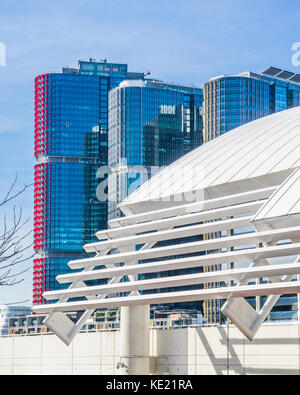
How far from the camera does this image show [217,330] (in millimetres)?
24953

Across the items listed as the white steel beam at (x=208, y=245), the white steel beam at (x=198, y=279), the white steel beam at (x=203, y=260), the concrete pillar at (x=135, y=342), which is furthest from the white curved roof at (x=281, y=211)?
the concrete pillar at (x=135, y=342)

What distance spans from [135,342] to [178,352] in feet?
5.99

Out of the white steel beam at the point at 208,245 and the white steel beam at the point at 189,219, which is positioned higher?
the white steel beam at the point at 189,219

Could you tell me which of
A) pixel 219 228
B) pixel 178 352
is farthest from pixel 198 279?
pixel 178 352

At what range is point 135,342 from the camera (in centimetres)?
2742

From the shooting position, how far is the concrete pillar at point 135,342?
27109 millimetres

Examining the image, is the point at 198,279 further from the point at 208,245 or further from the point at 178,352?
the point at 178,352

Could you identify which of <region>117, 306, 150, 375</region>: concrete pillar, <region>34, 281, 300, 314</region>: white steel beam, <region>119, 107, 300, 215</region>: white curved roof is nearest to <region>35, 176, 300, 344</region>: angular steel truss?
<region>34, 281, 300, 314</region>: white steel beam

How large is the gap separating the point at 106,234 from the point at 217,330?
6617mm

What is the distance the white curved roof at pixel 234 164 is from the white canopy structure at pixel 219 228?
44 millimetres

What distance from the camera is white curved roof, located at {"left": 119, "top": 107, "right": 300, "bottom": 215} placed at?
25.5m

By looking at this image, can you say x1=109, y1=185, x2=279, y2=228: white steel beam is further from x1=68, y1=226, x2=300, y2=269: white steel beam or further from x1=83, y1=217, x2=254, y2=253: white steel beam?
x1=68, y1=226, x2=300, y2=269: white steel beam

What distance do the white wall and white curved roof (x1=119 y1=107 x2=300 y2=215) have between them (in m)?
4.69

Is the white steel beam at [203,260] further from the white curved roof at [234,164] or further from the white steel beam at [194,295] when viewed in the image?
the white curved roof at [234,164]
